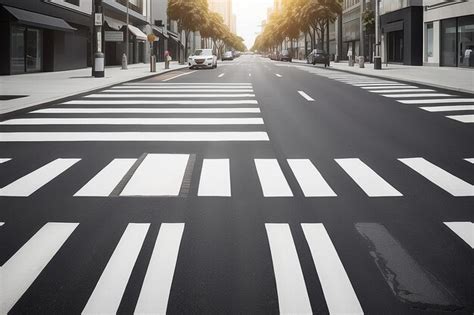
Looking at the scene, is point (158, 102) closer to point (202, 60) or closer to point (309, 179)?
point (309, 179)

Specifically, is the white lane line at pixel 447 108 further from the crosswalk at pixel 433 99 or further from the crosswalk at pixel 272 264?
the crosswalk at pixel 272 264

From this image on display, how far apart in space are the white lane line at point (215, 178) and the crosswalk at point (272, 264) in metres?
1.21

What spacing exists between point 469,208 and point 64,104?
12379mm

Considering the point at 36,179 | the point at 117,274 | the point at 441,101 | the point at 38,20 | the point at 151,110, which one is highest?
the point at 38,20

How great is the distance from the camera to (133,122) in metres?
11.9

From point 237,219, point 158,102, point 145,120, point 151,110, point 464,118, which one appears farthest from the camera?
point 158,102

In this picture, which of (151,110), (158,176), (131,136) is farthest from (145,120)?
(158,176)

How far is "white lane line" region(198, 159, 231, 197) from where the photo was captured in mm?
6109

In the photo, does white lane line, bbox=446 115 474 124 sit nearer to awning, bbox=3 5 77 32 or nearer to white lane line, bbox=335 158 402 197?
white lane line, bbox=335 158 402 197

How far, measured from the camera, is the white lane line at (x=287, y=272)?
131 inches

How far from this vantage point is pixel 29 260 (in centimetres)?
411

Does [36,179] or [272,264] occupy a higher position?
[36,179]

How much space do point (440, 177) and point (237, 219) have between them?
9.97ft

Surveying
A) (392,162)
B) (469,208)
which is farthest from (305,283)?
(392,162)
